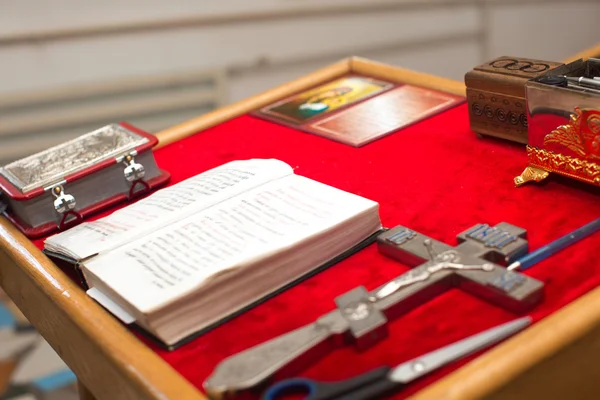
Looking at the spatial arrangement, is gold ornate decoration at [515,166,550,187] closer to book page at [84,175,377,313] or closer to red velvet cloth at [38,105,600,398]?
red velvet cloth at [38,105,600,398]

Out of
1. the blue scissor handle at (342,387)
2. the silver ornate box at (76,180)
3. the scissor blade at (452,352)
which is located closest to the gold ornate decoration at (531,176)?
the scissor blade at (452,352)

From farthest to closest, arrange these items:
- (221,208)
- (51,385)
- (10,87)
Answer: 1. (10,87)
2. (51,385)
3. (221,208)

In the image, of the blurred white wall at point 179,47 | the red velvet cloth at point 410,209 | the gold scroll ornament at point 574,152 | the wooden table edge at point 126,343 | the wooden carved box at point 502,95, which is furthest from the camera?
the blurred white wall at point 179,47

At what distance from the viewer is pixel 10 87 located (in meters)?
2.35

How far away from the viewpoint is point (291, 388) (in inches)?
26.1

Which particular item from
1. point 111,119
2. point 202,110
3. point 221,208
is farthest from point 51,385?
point 221,208

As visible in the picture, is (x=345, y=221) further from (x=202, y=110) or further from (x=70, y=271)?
(x=202, y=110)

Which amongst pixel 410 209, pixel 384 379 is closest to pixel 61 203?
pixel 410 209

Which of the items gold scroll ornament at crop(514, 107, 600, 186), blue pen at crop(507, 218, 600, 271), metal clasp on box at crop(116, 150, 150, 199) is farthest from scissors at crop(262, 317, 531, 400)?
metal clasp on box at crop(116, 150, 150, 199)

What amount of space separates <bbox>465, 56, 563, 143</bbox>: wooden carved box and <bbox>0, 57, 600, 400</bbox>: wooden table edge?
0.42 m

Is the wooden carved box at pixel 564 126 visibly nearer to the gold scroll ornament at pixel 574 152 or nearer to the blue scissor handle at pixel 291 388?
the gold scroll ornament at pixel 574 152

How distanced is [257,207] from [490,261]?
0.97 feet

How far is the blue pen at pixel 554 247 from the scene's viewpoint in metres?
0.80

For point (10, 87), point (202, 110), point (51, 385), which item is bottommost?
point (51, 385)
